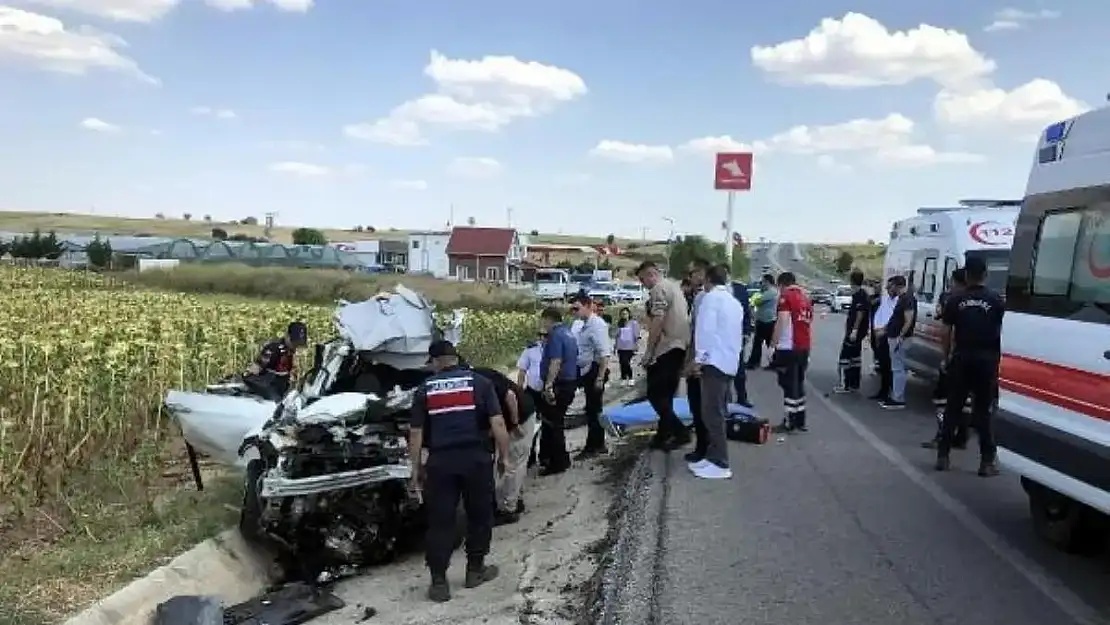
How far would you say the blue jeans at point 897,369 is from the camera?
45.5ft

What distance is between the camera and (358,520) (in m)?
7.41

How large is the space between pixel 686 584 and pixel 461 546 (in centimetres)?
255

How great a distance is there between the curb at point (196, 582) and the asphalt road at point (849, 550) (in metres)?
2.88

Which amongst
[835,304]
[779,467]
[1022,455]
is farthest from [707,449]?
[835,304]

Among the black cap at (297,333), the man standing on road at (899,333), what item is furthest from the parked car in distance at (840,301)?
the black cap at (297,333)

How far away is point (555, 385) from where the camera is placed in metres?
9.86

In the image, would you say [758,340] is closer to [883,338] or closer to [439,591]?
[883,338]

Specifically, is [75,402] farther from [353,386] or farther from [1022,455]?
[1022,455]

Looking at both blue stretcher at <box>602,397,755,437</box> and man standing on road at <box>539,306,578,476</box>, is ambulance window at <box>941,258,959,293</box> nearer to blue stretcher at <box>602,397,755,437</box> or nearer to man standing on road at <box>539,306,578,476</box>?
blue stretcher at <box>602,397,755,437</box>

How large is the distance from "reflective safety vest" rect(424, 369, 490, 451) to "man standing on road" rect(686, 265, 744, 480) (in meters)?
2.79

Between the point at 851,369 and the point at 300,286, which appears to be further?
the point at 300,286

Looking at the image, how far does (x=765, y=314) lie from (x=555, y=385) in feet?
29.0

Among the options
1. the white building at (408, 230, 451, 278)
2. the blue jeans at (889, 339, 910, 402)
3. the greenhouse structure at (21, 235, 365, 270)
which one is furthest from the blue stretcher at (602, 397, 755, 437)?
the white building at (408, 230, 451, 278)

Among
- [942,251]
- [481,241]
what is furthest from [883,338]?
[481,241]
